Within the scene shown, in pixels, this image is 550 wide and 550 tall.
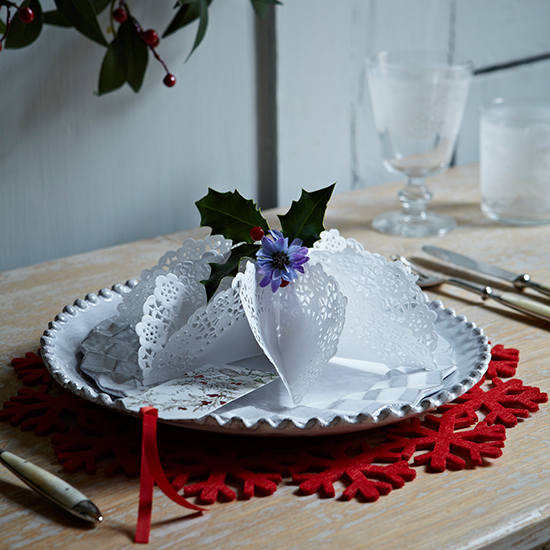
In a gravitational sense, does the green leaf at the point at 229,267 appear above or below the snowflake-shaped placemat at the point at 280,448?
above

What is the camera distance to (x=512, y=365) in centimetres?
52

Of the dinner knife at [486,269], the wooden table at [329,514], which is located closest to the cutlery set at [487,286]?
the dinner knife at [486,269]

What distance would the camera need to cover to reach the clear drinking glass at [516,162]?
815 mm

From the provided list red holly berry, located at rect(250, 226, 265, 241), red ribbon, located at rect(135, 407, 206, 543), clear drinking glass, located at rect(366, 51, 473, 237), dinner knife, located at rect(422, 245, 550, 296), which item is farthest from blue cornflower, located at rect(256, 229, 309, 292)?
clear drinking glass, located at rect(366, 51, 473, 237)

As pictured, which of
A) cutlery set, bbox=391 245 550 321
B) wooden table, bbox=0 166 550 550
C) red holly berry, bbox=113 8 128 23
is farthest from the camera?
red holly berry, bbox=113 8 128 23

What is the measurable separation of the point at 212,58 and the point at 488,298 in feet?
1.55

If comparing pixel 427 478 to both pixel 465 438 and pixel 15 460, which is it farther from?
pixel 15 460

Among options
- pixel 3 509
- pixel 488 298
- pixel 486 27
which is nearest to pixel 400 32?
pixel 486 27

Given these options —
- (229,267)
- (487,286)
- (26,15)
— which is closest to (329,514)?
(229,267)

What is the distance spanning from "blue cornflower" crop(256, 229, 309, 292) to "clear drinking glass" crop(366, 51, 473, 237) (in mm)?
424

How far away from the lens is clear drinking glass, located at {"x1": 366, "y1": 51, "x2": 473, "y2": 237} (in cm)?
79

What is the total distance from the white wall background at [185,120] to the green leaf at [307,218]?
457 mm

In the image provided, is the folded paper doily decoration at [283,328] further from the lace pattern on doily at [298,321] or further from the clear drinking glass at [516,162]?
the clear drinking glass at [516,162]

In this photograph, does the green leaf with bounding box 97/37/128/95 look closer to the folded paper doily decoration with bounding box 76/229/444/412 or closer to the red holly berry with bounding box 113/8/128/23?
the red holly berry with bounding box 113/8/128/23
